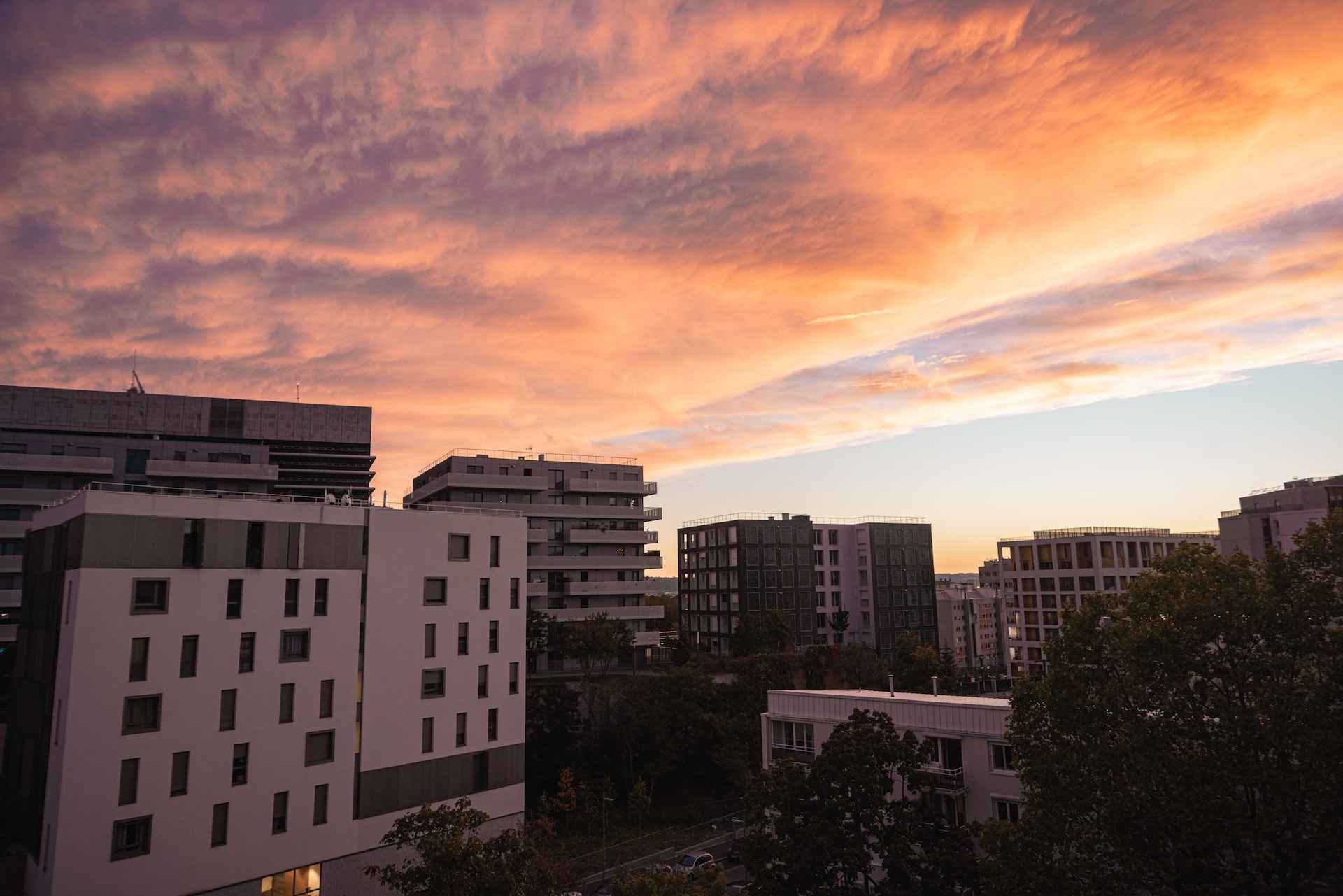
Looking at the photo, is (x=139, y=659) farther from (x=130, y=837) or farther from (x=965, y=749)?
(x=965, y=749)

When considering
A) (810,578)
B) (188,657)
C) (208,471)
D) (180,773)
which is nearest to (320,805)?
(180,773)

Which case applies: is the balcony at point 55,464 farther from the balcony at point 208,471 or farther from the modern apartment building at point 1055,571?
the modern apartment building at point 1055,571

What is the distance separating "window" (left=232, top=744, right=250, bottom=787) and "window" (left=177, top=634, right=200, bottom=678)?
469 centimetres

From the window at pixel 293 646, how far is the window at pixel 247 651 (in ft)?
4.69

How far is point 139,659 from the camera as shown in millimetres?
40344

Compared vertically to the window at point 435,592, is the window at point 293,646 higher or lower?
lower

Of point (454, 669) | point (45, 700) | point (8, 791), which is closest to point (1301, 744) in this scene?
point (454, 669)

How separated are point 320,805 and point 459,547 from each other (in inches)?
692

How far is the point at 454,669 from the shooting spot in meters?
53.5

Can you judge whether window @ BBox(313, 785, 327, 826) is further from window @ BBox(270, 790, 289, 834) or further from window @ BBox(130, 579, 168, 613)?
window @ BBox(130, 579, 168, 613)

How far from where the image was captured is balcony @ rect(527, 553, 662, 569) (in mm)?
95438

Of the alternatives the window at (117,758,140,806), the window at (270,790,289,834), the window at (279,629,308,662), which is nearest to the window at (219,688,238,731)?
the window at (279,629,308,662)

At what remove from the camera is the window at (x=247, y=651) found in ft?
144

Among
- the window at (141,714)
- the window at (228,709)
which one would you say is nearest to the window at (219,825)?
the window at (228,709)
